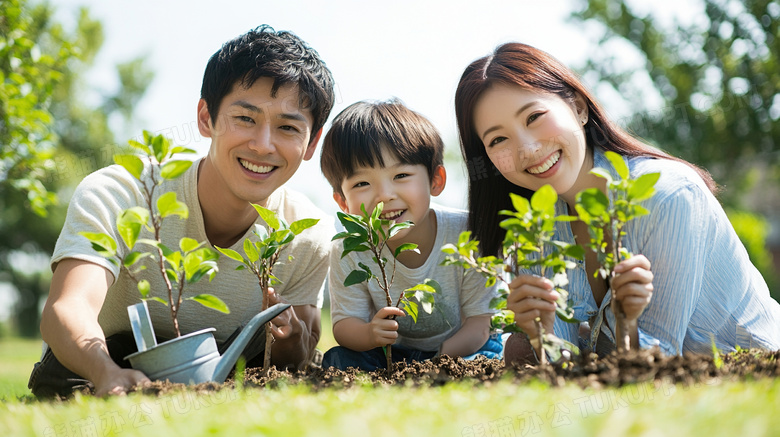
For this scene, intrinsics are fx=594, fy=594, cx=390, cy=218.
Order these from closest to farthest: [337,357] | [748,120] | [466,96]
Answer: [466,96], [337,357], [748,120]

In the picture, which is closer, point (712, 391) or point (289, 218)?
point (712, 391)

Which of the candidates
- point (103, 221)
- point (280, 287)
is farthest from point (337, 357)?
point (103, 221)

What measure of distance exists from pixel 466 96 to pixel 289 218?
1.22 metres

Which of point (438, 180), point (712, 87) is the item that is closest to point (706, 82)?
point (712, 87)

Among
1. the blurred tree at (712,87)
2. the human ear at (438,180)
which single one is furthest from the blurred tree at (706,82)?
the human ear at (438,180)

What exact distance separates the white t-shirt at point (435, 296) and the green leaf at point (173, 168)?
4.70 feet

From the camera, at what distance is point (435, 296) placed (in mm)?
3195

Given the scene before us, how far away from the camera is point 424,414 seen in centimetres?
123

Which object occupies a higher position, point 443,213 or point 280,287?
point 443,213

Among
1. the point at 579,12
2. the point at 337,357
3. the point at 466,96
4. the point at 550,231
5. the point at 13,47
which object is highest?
the point at 579,12

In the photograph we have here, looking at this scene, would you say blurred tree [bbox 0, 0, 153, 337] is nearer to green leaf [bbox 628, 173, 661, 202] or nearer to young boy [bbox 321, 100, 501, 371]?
young boy [bbox 321, 100, 501, 371]

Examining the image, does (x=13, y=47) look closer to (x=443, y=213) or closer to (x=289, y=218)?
(x=289, y=218)

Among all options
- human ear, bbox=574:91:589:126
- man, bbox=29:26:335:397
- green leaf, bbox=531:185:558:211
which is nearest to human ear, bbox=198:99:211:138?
man, bbox=29:26:335:397

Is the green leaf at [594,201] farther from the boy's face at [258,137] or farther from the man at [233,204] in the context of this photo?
the boy's face at [258,137]
